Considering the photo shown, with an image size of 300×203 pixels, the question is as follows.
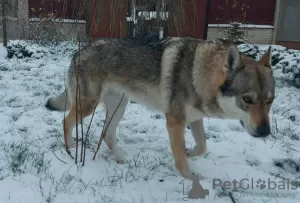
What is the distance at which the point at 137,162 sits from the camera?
126 inches

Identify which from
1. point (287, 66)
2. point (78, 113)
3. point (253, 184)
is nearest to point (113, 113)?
point (78, 113)

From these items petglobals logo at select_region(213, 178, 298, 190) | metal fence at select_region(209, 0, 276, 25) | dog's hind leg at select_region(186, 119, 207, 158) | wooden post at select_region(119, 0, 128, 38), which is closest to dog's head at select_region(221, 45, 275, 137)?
petglobals logo at select_region(213, 178, 298, 190)

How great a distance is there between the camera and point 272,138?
379cm

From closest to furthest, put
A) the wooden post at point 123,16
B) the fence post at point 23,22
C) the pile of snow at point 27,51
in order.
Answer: the wooden post at point 123,16 < the pile of snow at point 27,51 < the fence post at point 23,22

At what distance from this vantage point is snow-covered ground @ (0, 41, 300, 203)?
101 inches

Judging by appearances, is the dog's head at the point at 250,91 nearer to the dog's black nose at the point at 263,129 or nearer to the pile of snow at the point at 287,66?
the dog's black nose at the point at 263,129

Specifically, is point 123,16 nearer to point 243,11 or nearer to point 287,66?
point 287,66

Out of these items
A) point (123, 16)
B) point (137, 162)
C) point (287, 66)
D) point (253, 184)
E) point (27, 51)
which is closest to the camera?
point (253, 184)

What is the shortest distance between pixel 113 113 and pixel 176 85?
774 millimetres

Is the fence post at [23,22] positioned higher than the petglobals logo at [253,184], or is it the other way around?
the fence post at [23,22]

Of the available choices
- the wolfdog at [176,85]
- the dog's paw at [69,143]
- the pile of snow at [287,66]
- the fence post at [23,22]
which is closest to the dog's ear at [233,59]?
the wolfdog at [176,85]

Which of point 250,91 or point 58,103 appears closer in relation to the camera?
point 250,91

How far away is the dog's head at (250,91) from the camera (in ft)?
8.32

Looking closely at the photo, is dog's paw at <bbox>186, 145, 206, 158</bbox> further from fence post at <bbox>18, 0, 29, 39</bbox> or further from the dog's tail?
fence post at <bbox>18, 0, 29, 39</bbox>
